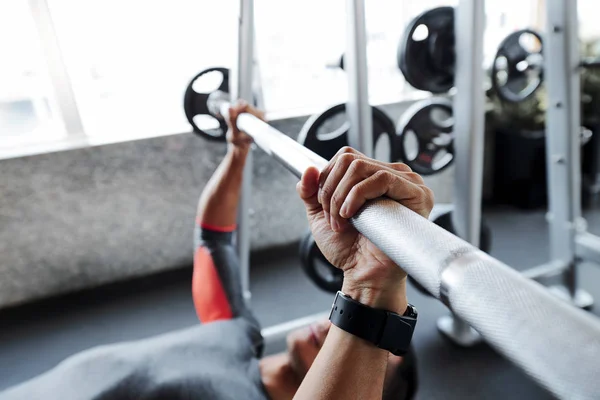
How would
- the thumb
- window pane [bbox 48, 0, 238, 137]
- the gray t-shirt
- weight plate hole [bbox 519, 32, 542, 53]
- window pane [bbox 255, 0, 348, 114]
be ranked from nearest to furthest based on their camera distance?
the thumb < the gray t-shirt < weight plate hole [bbox 519, 32, 542, 53] < window pane [bbox 48, 0, 238, 137] < window pane [bbox 255, 0, 348, 114]

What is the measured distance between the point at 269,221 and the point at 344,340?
1815 millimetres

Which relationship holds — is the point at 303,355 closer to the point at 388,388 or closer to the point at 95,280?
the point at 388,388

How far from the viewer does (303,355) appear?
1005 mm

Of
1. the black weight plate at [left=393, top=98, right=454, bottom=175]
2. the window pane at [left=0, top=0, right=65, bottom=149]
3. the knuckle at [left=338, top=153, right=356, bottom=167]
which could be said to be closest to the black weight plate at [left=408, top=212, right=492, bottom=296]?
the black weight plate at [left=393, top=98, right=454, bottom=175]

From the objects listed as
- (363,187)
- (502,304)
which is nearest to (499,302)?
(502,304)

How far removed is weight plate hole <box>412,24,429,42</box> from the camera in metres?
1.32

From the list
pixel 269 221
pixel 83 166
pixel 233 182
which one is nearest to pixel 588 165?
pixel 269 221

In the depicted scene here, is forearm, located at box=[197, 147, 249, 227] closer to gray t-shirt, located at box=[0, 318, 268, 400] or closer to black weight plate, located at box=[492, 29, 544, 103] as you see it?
gray t-shirt, located at box=[0, 318, 268, 400]

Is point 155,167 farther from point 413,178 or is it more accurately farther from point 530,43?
point 530,43

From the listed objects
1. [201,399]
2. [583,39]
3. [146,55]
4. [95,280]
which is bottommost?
[95,280]

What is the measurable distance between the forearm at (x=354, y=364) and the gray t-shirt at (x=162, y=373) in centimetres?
32

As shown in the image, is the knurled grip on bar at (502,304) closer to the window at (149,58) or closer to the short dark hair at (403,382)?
the short dark hair at (403,382)

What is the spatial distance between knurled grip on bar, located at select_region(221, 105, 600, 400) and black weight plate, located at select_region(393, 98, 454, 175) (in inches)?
43.1

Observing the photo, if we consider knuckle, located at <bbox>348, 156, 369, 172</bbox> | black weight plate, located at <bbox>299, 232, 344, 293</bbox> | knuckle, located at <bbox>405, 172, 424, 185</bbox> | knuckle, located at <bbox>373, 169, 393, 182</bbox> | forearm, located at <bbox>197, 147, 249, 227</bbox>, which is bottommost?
black weight plate, located at <bbox>299, 232, 344, 293</bbox>
